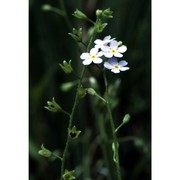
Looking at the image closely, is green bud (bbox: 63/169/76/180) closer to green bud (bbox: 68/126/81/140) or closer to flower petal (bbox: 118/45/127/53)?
green bud (bbox: 68/126/81/140)

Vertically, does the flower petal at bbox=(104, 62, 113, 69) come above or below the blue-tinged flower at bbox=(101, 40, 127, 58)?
below

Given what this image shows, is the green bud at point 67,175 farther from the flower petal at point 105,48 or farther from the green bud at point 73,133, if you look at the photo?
the flower petal at point 105,48

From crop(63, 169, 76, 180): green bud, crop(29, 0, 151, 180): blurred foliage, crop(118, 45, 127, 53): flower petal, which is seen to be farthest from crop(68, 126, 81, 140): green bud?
crop(29, 0, 151, 180): blurred foliage

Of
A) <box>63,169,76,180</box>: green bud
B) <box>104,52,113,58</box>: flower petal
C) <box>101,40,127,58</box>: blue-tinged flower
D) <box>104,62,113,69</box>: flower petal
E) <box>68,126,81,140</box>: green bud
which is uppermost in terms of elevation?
<box>101,40,127,58</box>: blue-tinged flower

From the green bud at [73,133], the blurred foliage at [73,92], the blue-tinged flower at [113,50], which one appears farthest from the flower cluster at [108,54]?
the blurred foliage at [73,92]

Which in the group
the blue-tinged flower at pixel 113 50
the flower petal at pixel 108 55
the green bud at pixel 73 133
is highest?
the blue-tinged flower at pixel 113 50

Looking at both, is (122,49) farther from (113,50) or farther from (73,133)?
(73,133)

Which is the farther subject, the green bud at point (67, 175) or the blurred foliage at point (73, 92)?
the blurred foliage at point (73, 92)

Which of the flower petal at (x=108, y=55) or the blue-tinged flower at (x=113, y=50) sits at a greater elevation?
the blue-tinged flower at (x=113, y=50)

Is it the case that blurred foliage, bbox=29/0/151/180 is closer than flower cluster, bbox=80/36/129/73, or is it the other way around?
flower cluster, bbox=80/36/129/73

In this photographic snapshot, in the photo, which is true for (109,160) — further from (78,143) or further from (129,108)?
(129,108)
